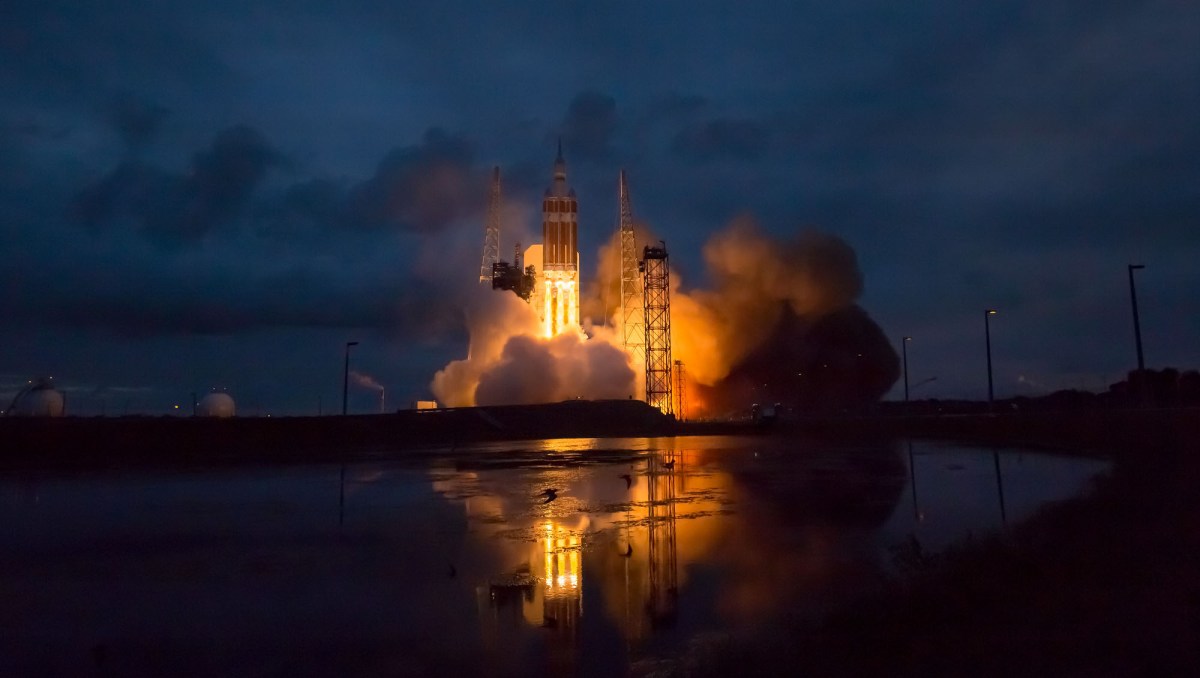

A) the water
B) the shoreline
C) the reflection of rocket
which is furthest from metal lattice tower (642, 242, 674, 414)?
the reflection of rocket

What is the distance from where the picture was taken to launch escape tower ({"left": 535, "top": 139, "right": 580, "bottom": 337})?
274ft

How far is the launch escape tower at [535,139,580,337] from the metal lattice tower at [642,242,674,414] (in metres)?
8.37

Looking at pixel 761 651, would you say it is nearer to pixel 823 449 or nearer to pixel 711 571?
pixel 711 571

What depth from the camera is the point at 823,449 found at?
39.8 m

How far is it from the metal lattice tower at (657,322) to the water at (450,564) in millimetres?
54260

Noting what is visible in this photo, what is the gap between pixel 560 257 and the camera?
83.4 m

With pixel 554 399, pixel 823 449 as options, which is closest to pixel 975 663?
pixel 823 449

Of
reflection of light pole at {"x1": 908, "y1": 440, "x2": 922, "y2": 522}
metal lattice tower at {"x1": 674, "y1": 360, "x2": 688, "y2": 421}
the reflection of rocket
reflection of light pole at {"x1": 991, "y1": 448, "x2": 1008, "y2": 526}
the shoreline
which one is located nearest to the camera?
the reflection of rocket

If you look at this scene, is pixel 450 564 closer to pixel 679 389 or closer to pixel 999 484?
pixel 999 484

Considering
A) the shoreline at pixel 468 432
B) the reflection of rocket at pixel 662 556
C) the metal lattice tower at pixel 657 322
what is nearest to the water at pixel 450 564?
the reflection of rocket at pixel 662 556

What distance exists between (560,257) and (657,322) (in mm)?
12582

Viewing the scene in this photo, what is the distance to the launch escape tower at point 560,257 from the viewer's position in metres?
83.4

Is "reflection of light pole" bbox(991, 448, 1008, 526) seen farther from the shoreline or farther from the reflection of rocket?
the reflection of rocket

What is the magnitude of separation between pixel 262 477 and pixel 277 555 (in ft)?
52.5
